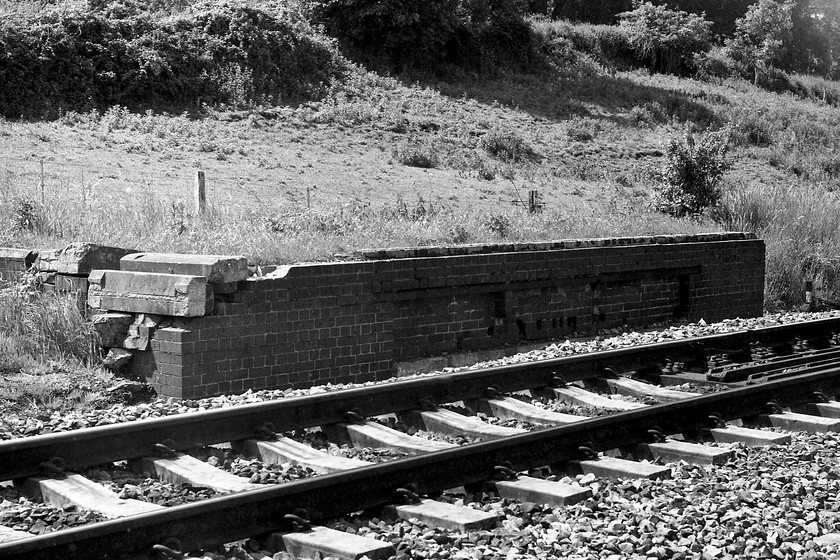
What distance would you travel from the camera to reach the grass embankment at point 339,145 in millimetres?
12773

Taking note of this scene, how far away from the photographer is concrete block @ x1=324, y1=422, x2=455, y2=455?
6.11m

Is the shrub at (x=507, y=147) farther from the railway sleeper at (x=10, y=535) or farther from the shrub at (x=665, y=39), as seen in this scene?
the railway sleeper at (x=10, y=535)

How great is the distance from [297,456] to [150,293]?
2.96 m

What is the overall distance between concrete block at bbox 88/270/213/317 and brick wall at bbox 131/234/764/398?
175 millimetres

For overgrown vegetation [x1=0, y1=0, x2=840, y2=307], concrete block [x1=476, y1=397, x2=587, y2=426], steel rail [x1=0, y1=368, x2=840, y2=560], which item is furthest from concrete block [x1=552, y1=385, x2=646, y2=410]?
overgrown vegetation [x1=0, y1=0, x2=840, y2=307]

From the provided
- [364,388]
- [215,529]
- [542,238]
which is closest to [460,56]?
[542,238]

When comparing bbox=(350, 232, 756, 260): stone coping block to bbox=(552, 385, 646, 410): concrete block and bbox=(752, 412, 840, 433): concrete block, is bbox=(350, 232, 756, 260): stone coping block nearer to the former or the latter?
bbox=(552, 385, 646, 410): concrete block

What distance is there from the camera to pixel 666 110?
1469 inches

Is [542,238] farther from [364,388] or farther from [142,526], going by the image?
[142,526]

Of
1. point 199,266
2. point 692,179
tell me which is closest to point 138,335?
point 199,266

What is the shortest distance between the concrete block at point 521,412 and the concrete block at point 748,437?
0.94 meters

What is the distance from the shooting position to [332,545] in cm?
455

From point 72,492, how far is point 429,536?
187cm

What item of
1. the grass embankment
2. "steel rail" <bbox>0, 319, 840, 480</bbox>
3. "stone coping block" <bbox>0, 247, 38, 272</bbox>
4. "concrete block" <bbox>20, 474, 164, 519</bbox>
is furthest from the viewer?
the grass embankment
